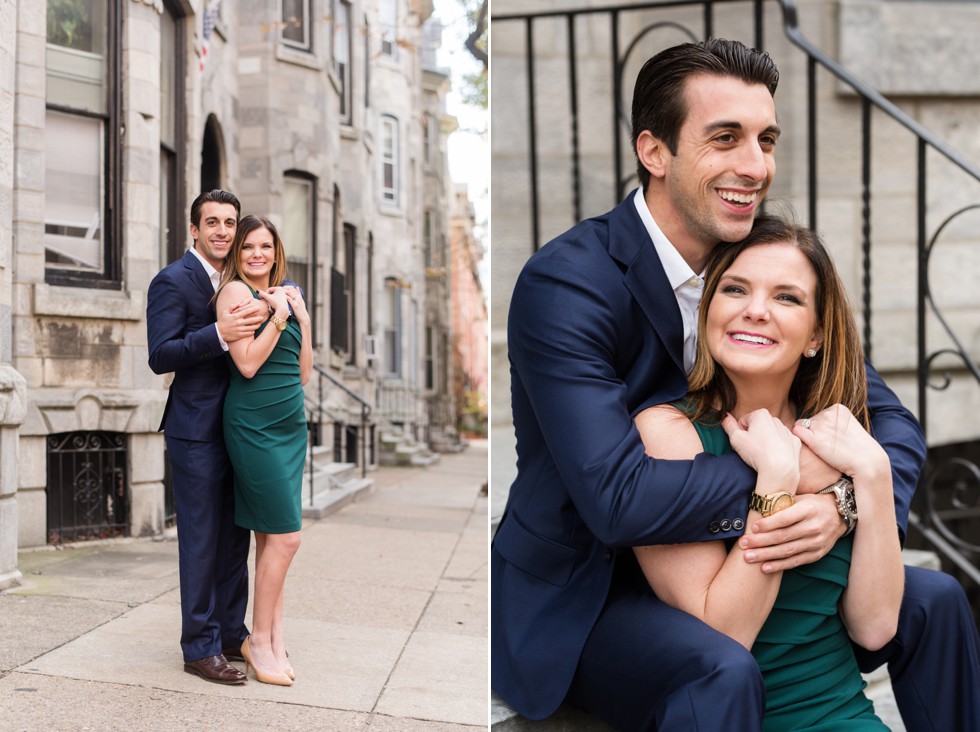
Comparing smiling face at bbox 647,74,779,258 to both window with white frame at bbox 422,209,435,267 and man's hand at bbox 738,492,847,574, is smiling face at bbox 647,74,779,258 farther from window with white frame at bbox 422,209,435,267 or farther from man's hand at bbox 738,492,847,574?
window with white frame at bbox 422,209,435,267

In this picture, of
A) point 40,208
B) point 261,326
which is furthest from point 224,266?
point 40,208

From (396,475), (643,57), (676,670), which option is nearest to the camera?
(676,670)

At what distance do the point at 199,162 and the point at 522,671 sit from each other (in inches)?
53.7

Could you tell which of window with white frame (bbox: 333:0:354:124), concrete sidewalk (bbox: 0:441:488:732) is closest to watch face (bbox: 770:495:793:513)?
concrete sidewalk (bbox: 0:441:488:732)

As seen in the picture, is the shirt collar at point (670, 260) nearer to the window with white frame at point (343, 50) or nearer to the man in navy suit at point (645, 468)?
the man in navy suit at point (645, 468)

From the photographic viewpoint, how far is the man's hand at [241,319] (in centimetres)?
237

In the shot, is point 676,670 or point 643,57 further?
point 643,57

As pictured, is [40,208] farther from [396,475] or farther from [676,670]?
[676,670]

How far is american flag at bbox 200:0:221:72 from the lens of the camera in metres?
2.53

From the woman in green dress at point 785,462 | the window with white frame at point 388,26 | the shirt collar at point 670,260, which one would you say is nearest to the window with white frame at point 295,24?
the window with white frame at point 388,26

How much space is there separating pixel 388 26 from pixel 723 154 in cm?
128

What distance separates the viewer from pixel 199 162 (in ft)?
7.99

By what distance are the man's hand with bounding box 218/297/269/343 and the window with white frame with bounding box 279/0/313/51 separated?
0.77 m

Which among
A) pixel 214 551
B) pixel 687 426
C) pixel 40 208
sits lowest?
pixel 214 551
